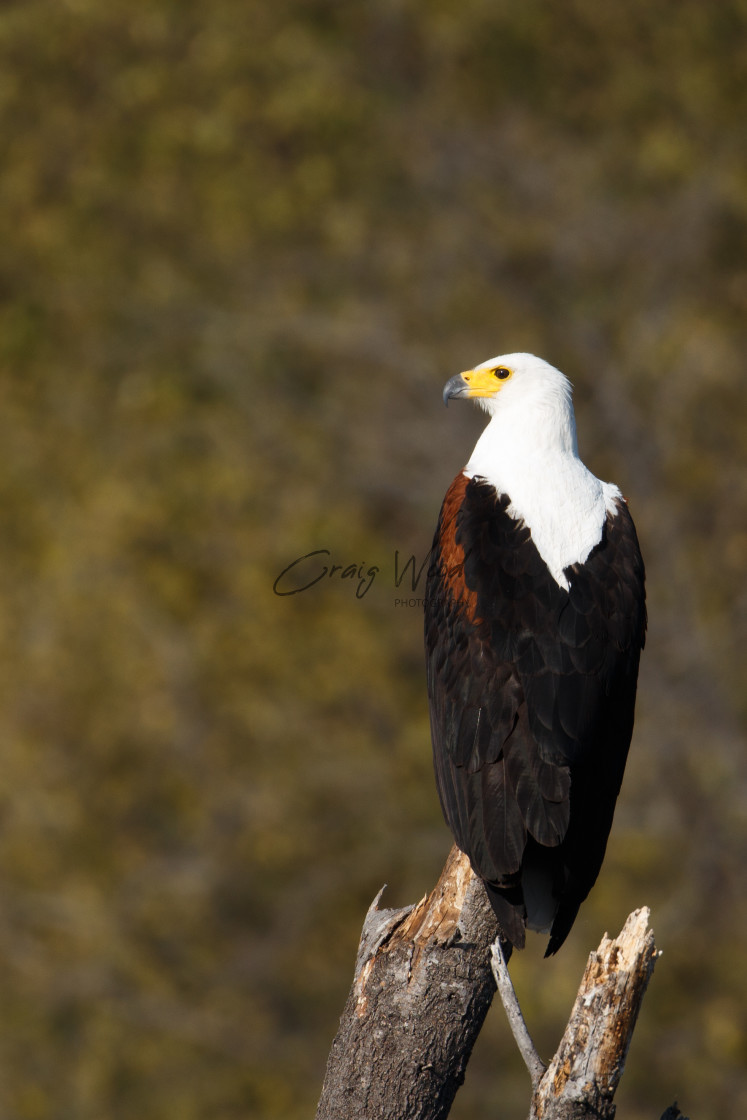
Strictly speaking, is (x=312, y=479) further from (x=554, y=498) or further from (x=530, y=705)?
(x=530, y=705)

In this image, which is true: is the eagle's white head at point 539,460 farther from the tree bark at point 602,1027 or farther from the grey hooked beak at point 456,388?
the tree bark at point 602,1027

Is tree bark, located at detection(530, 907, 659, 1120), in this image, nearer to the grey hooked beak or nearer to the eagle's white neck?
the eagle's white neck

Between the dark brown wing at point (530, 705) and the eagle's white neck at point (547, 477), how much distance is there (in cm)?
6

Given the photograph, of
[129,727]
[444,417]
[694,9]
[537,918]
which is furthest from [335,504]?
[537,918]

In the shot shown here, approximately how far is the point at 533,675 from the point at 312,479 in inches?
392

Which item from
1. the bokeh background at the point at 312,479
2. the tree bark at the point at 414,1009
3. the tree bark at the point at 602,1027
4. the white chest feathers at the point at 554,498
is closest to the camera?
the tree bark at the point at 602,1027

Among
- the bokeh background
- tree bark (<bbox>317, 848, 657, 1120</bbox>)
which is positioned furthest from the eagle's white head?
the bokeh background

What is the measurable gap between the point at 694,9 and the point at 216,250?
19.0 ft

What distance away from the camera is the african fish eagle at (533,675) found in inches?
150

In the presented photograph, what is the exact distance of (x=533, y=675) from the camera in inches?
155

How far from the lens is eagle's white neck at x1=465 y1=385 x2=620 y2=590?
426 cm

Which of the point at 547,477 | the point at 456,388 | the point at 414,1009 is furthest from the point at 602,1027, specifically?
the point at 456,388

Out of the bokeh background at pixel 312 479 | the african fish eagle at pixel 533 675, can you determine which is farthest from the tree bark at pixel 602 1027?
the bokeh background at pixel 312 479

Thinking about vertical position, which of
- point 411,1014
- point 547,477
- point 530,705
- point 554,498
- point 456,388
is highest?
point 456,388
